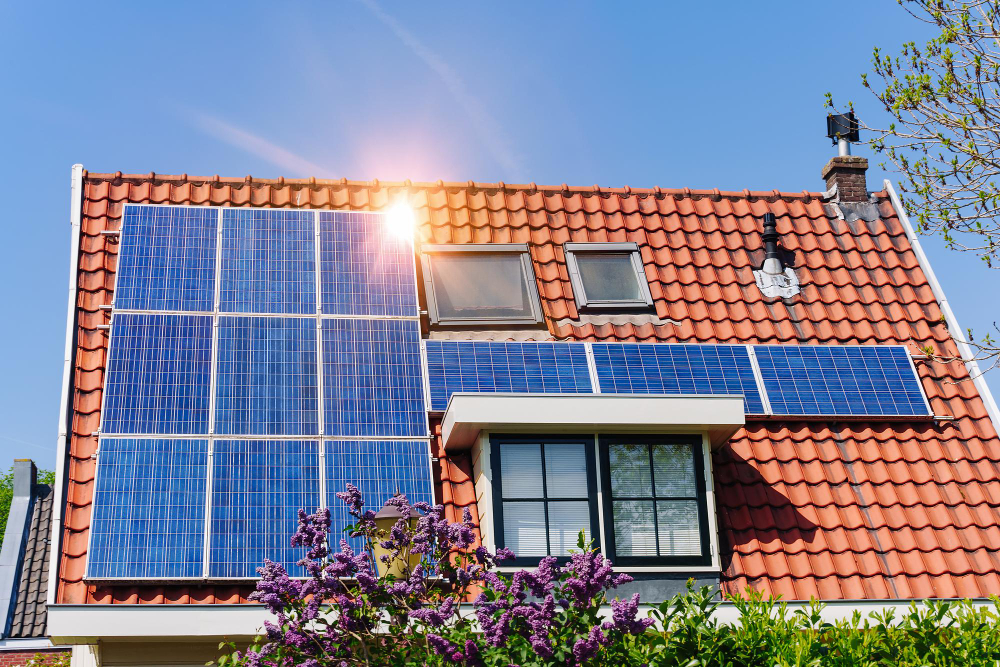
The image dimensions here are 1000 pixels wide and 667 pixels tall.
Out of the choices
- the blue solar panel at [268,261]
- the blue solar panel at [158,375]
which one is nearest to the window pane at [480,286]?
the blue solar panel at [268,261]

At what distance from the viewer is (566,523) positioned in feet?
33.7

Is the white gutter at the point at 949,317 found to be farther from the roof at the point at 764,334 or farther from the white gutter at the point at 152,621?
the white gutter at the point at 152,621

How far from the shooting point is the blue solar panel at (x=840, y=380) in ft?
39.1

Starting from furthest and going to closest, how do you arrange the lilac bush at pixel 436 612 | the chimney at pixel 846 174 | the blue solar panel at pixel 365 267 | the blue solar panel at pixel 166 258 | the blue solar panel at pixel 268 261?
the chimney at pixel 846 174
the blue solar panel at pixel 365 267
the blue solar panel at pixel 268 261
the blue solar panel at pixel 166 258
the lilac bush at pixel 436 612

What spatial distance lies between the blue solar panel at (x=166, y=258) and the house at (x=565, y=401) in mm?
34

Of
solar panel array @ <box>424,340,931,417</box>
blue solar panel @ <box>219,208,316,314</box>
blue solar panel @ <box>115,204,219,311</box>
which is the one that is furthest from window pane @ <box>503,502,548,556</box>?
blue solar panel @ <box>115,204,219,311</box>

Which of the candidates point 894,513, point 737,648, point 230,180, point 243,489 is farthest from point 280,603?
point 230,180

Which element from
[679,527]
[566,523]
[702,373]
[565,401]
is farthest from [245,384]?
[702,373]

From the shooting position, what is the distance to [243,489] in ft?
33.1

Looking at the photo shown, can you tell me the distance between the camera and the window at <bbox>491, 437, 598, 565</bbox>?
1014cm

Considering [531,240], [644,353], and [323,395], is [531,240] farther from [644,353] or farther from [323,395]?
[323,395]

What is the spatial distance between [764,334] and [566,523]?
162 inches

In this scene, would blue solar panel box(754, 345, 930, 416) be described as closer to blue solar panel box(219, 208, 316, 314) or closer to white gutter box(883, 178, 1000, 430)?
white gutter box(883, 178, 1000, 430)

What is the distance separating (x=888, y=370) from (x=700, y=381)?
2473 millimetres
